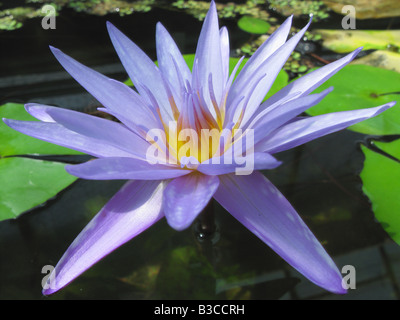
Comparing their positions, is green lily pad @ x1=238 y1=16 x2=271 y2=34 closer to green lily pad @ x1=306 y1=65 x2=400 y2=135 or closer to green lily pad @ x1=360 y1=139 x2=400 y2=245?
green lily pad @ x1=306 y1=65 x2=400 y2=135

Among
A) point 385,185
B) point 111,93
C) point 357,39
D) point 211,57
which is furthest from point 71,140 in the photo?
point 357,39

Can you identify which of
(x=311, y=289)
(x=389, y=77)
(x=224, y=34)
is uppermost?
(x=389, y=77)

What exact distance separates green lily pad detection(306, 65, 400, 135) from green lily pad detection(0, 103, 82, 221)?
47.5 inches

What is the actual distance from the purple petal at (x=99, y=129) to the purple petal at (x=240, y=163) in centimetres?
23

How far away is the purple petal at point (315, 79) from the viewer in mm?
1112

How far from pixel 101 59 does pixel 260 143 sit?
5.82ft

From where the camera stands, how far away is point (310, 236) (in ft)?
3.28

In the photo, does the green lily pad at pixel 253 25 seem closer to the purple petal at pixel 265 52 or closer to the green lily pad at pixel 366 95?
the green lily pad at pixel 366 95

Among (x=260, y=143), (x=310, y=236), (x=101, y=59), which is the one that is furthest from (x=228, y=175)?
(x=101, y=59)

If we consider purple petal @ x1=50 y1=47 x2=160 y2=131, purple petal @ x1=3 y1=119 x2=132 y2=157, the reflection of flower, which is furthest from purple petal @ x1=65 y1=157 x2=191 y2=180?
purple petal @ x1=50 y1=47 x2=160 y2=131

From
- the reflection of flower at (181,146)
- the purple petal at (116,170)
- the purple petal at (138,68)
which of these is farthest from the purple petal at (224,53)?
the purple petal at (116,170)

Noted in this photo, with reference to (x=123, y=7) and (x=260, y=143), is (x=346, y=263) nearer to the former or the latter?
(x=260, y=143)

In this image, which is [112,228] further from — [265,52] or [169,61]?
[265,52]

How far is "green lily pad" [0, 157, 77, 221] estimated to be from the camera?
1434 mm
